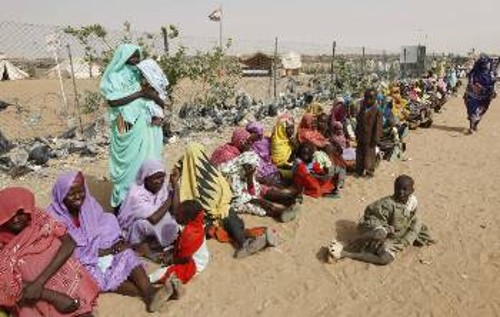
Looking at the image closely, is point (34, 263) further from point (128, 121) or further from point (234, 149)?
point (234, 149)

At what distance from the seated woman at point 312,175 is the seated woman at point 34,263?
3.28 metres

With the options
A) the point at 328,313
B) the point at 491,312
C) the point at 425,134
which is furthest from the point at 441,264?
the point at 425,134

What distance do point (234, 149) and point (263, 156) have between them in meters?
0.57

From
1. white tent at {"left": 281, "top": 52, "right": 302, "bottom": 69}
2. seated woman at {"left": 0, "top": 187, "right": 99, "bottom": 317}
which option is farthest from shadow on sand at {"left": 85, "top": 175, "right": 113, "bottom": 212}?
white tent at {"left": 281, "top": 52, "right": 302, "bottom": 69}

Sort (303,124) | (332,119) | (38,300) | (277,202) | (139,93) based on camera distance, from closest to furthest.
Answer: (38,300) → (139,93) → (277,202) → (303,124) → (332,119)

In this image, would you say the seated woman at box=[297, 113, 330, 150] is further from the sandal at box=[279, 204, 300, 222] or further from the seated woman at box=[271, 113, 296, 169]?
the sandal at box=[279, 204, 300, 222]

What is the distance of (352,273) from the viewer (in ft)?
15.2

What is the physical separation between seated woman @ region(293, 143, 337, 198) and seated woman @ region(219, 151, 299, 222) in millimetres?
548

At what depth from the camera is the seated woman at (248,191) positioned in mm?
5750

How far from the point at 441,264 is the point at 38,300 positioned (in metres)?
3.45

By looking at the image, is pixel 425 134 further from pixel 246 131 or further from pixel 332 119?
pixel 246 131

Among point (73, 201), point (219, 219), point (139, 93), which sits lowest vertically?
point (219, 219)

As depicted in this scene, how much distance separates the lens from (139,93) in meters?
5.23

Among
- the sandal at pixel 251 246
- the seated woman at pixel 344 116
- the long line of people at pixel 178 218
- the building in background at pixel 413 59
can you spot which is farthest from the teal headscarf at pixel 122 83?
the building in background at pixel 413 59
